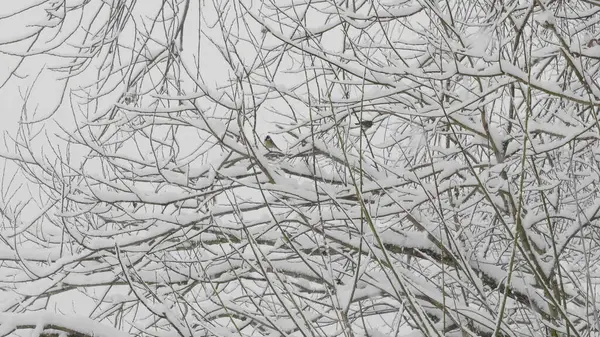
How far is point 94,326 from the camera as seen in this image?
8.64 ft

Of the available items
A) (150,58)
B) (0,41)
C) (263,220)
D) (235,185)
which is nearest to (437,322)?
(263,220)

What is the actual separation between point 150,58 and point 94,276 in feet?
4.72

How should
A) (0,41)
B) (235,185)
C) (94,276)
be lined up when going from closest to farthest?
1. (0,41)
2. (235,185)
3. (94,276)

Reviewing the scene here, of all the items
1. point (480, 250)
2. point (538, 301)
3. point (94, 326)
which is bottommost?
point (94, 326)

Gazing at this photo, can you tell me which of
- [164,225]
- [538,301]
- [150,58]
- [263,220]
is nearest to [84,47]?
[150,58]

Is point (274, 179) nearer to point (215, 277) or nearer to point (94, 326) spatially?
point (215, 277)

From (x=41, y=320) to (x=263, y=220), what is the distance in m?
1.49

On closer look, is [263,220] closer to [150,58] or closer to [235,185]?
[235,185]

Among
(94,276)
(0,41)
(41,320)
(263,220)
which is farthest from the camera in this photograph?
(94,276)

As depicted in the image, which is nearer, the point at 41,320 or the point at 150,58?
the point at 41,320

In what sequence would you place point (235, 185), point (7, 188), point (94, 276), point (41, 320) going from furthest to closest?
point (7, 188) → point (94, 276) → point (235, 185) → point (41, 320)

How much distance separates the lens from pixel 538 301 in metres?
3.37

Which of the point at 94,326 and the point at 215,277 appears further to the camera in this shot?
the point at 215,277

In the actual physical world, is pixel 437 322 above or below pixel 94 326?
above
